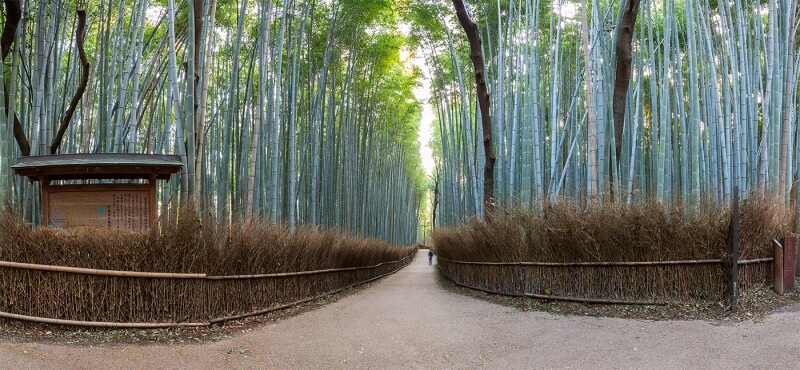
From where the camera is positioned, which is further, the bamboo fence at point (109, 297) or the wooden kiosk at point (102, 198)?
the wooden kiosk at point (102, 198)

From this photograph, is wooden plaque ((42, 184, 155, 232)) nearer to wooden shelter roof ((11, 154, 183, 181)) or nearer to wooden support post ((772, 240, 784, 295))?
wooden shelter roof ((11, 154, 183, 181))

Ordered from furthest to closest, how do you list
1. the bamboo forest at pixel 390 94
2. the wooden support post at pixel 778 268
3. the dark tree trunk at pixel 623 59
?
the dark tree trunk at pixel 623 59 < the bamboo forest at pixel 390 94 < the wooden support post at pixel 778 268

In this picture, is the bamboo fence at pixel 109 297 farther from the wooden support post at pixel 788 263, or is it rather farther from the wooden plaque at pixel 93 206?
the wooden support post at pixel 788 263

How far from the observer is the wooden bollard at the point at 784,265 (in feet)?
16.9

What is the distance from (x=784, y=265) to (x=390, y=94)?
13.2 m

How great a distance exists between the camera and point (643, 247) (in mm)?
5168

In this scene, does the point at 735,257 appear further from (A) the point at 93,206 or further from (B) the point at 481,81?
(A) the point at 93,206

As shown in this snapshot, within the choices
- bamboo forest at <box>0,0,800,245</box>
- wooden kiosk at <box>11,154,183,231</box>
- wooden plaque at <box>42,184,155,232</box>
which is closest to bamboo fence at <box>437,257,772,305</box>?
bamboo forest at <box>0,0,800,245</box>

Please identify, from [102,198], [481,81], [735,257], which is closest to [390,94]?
[481,81]

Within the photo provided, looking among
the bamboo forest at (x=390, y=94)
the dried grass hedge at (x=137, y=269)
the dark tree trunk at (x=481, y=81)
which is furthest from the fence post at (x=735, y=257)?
the dried grass hedge at (x=137, y=269)

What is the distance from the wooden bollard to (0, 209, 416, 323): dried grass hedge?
474 cm

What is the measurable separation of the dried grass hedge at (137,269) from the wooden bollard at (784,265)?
474 centimetres

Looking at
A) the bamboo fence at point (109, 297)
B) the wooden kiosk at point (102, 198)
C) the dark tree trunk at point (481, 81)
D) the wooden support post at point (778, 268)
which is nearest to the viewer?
the bamboo fence at point (109, 297)

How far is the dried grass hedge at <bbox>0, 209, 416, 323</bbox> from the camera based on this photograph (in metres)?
4.00
